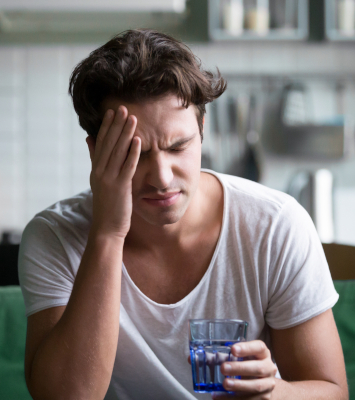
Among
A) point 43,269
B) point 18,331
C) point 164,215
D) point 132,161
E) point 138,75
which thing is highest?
point 138,75

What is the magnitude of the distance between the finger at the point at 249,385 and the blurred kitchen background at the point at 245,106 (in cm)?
226

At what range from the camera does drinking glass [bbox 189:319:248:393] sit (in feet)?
2.48

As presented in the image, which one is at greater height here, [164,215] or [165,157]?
[165,157]

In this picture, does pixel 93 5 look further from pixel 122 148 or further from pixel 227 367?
pixel 227 367

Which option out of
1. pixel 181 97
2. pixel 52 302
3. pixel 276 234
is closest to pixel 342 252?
pixel 276 234

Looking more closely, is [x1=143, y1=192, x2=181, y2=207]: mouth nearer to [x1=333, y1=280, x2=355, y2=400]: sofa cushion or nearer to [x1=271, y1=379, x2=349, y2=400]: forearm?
[x1=271, y1=379, x2=349, y2=400]: forearm

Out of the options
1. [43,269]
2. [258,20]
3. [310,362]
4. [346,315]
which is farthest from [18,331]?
[258,20]

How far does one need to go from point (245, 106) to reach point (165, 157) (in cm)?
223

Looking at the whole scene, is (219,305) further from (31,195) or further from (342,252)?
(31,195)

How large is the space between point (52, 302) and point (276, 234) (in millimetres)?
511

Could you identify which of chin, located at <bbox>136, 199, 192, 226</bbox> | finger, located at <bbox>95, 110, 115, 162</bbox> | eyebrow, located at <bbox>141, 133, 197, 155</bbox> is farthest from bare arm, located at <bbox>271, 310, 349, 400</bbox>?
finger, located at <bbox>95, 110, 115, 162</bbox>

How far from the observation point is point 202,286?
3.55 ft

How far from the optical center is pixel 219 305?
3.57 feet

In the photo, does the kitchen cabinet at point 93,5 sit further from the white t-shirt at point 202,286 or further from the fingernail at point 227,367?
the fingernail at point 227,367
